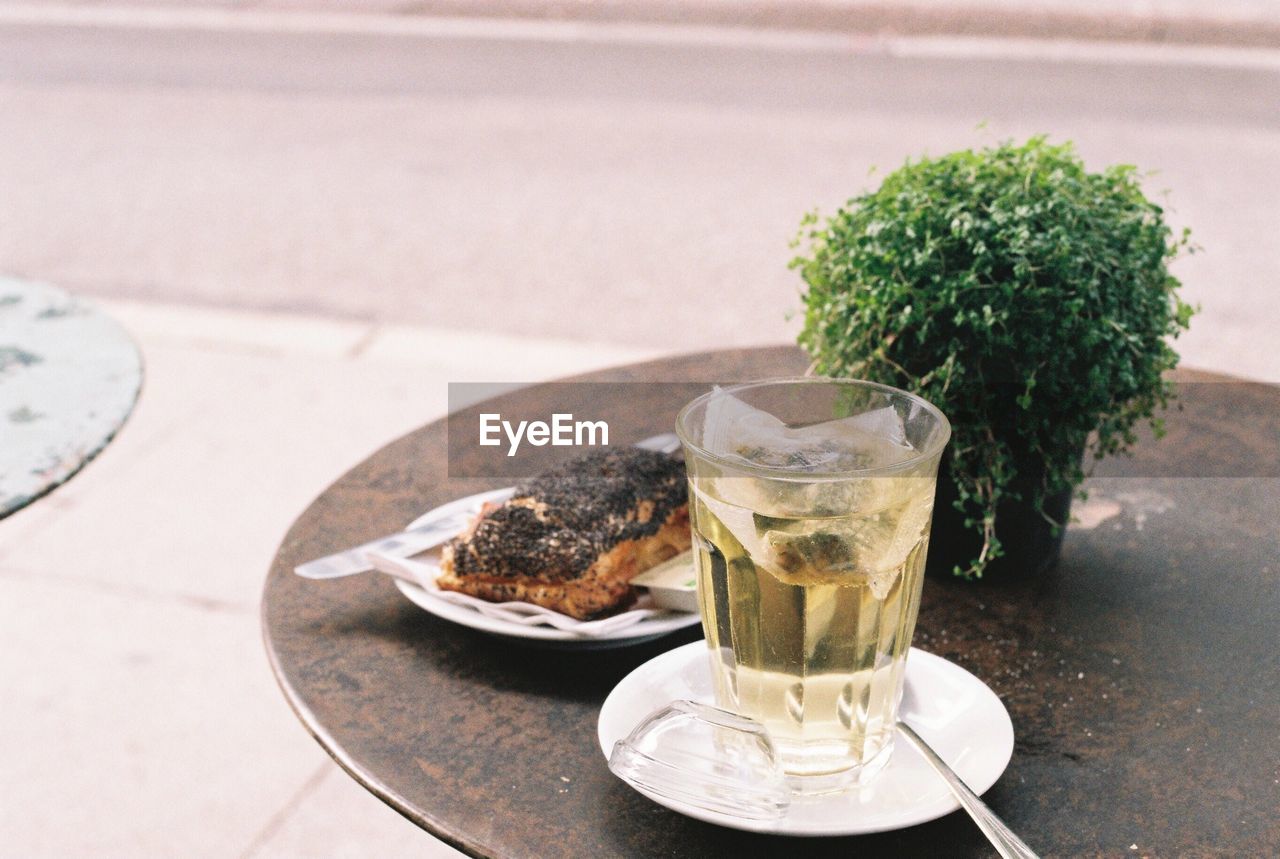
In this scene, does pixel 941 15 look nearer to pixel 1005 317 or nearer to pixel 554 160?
pixel 554 160

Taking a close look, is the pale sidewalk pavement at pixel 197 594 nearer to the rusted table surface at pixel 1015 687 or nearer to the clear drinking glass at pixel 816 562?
the rusted table surface at pixel 1015 687

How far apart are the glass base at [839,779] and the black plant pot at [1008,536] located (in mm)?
302

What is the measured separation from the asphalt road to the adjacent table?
7.57 feet

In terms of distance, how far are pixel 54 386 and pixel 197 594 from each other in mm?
1218

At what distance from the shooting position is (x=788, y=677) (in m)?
0.83

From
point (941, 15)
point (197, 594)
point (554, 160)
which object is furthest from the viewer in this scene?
point (941, 15)

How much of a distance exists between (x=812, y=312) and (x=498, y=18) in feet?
25.4

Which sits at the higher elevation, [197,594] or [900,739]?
[900,739]

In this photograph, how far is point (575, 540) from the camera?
1014 millimetres

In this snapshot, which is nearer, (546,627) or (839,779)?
(839,779)

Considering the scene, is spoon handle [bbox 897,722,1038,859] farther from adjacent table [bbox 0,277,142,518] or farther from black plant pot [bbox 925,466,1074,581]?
adjacent table [bbox 0,277,142,518]

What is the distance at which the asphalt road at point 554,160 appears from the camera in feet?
13.8

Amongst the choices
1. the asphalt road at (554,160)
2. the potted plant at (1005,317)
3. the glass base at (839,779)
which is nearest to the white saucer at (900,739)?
the glass base at (839,779)

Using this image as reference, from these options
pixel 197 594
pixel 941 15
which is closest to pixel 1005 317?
pixel 197 594
